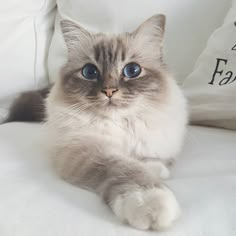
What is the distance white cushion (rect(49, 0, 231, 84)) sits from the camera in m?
1.56

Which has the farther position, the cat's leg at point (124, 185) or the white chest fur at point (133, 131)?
the white chest fur at point (133, 131)

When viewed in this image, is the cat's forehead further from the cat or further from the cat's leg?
the cat's leg

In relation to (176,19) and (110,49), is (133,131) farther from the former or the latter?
(176,19)

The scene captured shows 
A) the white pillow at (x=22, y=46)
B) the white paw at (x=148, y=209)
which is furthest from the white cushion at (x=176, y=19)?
the white paw at (x=148, y=209)

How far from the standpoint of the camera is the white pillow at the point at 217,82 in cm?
133

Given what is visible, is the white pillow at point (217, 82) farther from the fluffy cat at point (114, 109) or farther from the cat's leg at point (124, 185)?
the cat's leg at point (124, 185)

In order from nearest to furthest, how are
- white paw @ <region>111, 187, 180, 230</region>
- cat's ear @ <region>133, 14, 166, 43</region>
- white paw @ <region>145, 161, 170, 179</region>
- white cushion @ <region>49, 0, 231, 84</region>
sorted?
1. white paw @ <region>111, 187, 180, 230</region>
2. white paw @ <region>145, 161, 170, 179</region>
3. cat's ear @ <region>133, 14, 166, 43</region>
4. white cushion @ <region>49, 0, 231, 84</region>

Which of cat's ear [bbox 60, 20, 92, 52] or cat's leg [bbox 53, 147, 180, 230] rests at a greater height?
cat's ear [bbox 60, 20, 92, 52]

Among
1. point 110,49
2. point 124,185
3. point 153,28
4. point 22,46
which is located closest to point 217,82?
point 153,28

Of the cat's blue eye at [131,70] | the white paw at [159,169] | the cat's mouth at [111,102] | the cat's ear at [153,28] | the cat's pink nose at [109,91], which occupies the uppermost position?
the cat's ear at [153,28]

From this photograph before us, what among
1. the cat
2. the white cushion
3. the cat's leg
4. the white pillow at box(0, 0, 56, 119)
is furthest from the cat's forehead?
the white pillow at box(0, 0, 56, 119)

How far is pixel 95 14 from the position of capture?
1710 millimetres

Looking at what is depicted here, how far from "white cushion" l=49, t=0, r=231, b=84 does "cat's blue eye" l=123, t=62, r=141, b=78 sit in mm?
481

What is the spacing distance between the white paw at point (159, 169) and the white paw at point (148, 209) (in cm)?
20
